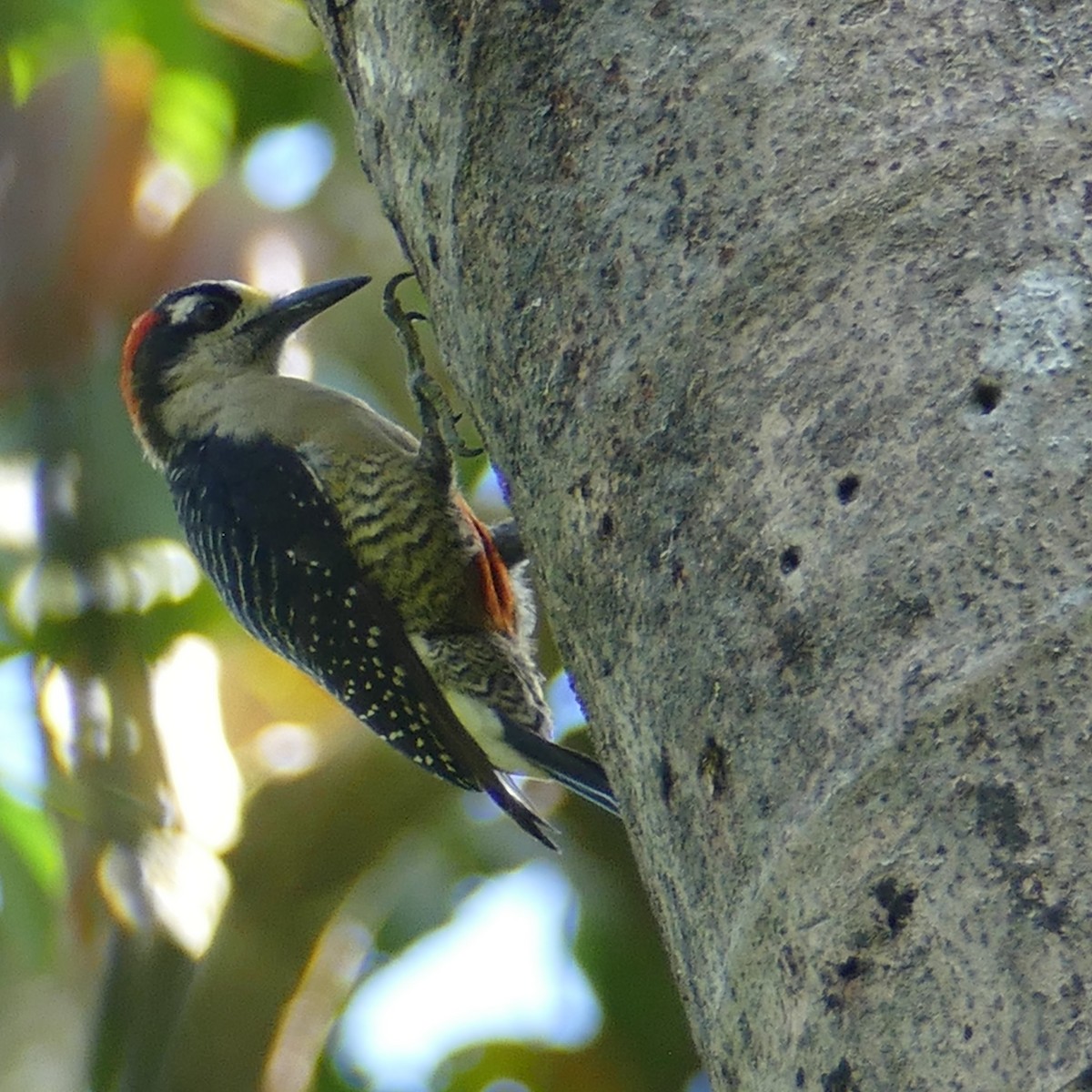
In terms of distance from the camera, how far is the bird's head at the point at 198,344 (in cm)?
430

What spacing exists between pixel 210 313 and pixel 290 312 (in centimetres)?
23

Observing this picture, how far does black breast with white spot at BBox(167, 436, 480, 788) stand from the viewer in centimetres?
371

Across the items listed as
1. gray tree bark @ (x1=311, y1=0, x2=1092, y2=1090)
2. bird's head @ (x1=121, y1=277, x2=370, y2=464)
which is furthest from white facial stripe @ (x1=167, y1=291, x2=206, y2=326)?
gray tree bark @ (x1=311, y1=0, x2=1092, y2=1090)

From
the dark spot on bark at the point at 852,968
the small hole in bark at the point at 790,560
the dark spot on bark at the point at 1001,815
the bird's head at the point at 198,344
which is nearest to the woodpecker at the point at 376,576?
the bird's head at the point at 198,344

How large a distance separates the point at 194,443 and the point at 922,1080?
3.33 m

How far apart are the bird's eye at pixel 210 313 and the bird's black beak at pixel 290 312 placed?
71mm

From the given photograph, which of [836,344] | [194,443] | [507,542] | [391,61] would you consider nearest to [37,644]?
[194,443]

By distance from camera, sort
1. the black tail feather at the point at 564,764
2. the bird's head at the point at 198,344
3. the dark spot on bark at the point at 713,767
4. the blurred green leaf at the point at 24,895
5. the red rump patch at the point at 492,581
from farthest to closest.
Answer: the bird's head at the point at 198,344 < the blurred green leaf at the point at 24,895 < the red rump patch at the point at 492,581 < the black tail feather at the point at 564,764 < the dark spot on bark at the point at 713,767

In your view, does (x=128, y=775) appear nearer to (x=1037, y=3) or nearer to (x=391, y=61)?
(x=391, y=61)

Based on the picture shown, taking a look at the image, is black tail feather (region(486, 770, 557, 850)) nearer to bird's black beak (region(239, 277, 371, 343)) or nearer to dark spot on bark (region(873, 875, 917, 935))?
bird's black beak (region(239, 277, 371, 343))

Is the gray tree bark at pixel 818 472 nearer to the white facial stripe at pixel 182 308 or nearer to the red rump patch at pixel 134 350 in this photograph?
the white facial stripe at pixel 182 308

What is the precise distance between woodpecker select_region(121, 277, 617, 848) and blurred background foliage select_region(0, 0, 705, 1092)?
0.29 metres

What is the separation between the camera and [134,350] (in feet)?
14.6

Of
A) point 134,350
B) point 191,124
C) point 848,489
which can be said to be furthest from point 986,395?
point 191,124
